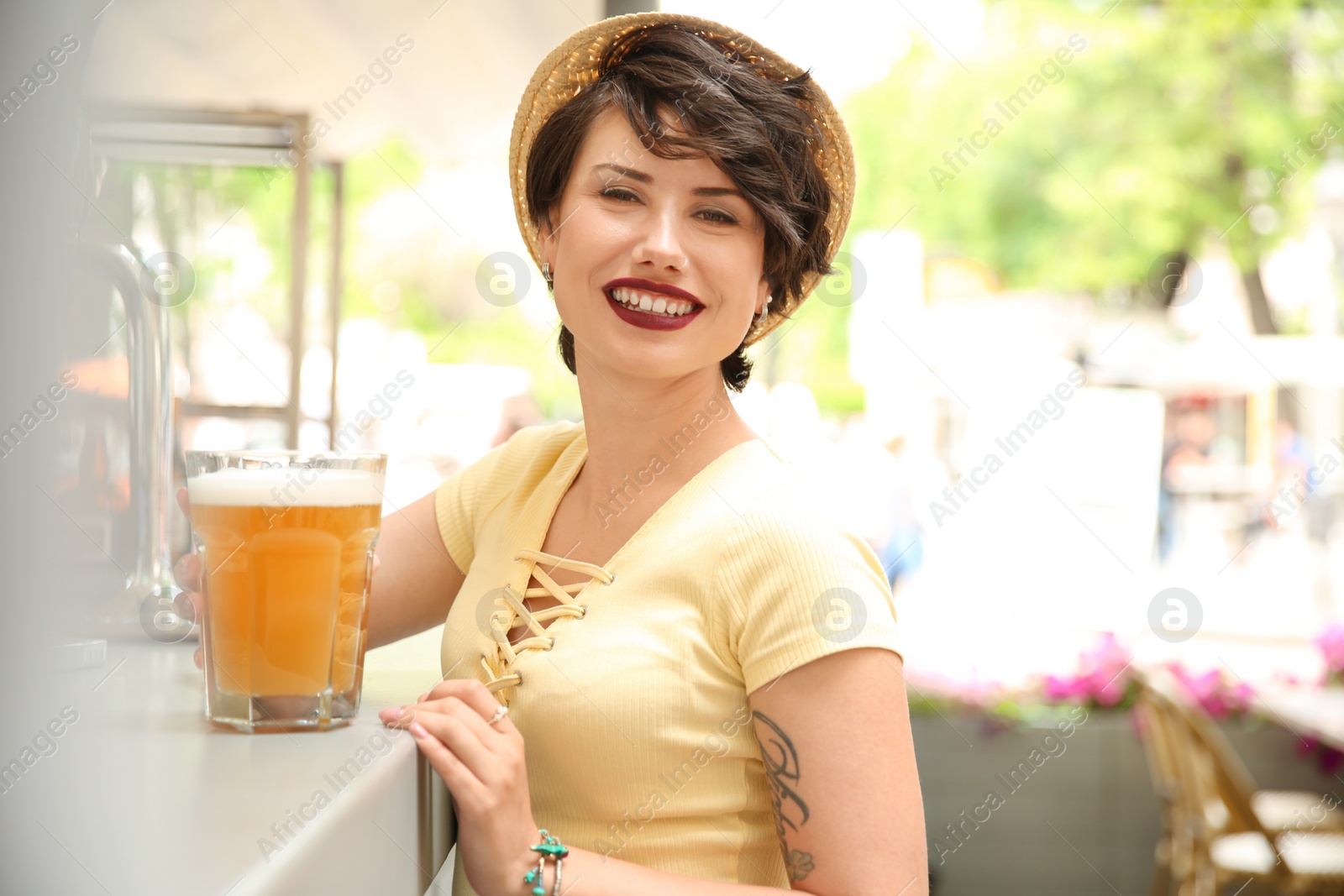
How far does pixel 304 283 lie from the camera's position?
10.7 feet

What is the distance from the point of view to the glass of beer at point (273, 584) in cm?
92

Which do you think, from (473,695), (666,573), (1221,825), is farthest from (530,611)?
(1221,825)

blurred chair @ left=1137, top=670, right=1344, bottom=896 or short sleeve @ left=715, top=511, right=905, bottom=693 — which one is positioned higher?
short sleeve @ left=715, top=511, right=905, bottom=693

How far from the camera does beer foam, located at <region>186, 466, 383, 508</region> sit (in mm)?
934

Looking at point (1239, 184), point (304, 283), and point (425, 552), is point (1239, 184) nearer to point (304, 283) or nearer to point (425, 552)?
point (304, 283)

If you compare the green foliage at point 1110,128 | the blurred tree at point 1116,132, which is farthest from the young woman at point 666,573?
the green foliage at point 1110,128

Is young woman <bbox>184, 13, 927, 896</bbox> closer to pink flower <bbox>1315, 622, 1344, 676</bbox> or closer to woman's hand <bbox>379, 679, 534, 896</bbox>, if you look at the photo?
woman's hand <bbox>379, 679, 534, 896</bbox>

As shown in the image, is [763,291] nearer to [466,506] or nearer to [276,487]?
[466,506]

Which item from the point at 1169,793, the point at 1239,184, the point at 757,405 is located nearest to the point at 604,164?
the point at 1169,793

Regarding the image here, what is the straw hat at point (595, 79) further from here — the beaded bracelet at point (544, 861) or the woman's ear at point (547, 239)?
the beaded bracelet at point (544, 861)

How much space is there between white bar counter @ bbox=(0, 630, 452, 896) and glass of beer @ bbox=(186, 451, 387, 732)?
0.03 m

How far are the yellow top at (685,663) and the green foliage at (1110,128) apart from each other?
8591mm

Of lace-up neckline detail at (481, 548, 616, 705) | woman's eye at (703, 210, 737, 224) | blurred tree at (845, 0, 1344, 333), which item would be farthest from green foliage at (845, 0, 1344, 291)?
lace-up neckline detail at (481, 548, 616, 705)

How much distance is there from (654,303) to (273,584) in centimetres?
55
